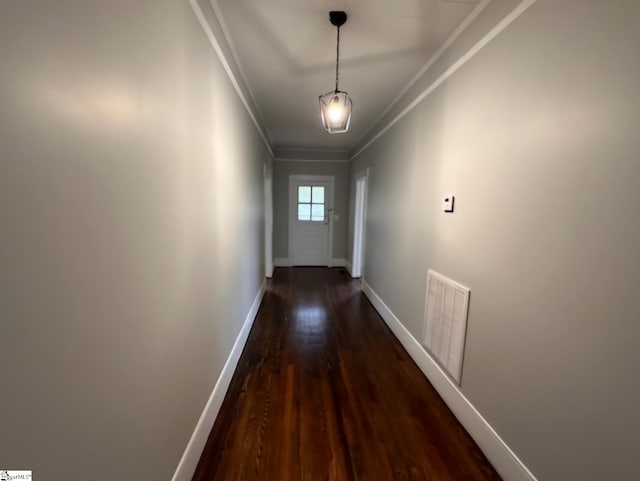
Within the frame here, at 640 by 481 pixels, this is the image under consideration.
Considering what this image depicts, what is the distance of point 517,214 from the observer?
53.1 inches

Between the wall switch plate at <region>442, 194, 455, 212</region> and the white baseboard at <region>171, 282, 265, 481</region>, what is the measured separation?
6.26 ft

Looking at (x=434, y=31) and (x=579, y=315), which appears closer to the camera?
(x=579, y=315)

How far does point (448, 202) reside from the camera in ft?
6.42

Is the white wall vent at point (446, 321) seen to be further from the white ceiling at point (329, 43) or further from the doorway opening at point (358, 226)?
the doorway opening at point (358, 226)

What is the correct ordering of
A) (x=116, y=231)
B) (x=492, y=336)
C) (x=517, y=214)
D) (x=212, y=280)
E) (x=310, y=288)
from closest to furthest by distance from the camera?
1. (x=116, y=231)
2. (x=517, y=214)
3. (x=492, y=336)
4. (x=212, y=280)
5. (x=310, y=288)

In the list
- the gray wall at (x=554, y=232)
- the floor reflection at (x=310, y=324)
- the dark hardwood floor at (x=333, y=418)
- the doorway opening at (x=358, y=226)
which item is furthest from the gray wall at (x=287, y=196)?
the gray wall at (x=554, y=232)

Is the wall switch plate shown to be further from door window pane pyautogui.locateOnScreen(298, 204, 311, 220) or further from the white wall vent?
door window pane pyautogui.locateOnScreen(298, 204, 311, 220)

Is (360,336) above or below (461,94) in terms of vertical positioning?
below

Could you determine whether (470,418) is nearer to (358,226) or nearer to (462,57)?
(462,57)

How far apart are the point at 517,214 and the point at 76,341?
1708 millimetres

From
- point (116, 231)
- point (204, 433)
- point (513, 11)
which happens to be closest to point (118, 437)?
point (116, 231)

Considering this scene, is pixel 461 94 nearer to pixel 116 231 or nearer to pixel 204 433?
pixel 116 231

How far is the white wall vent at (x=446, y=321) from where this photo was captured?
178 centimetres

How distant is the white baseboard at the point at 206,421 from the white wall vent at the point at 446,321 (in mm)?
1524
